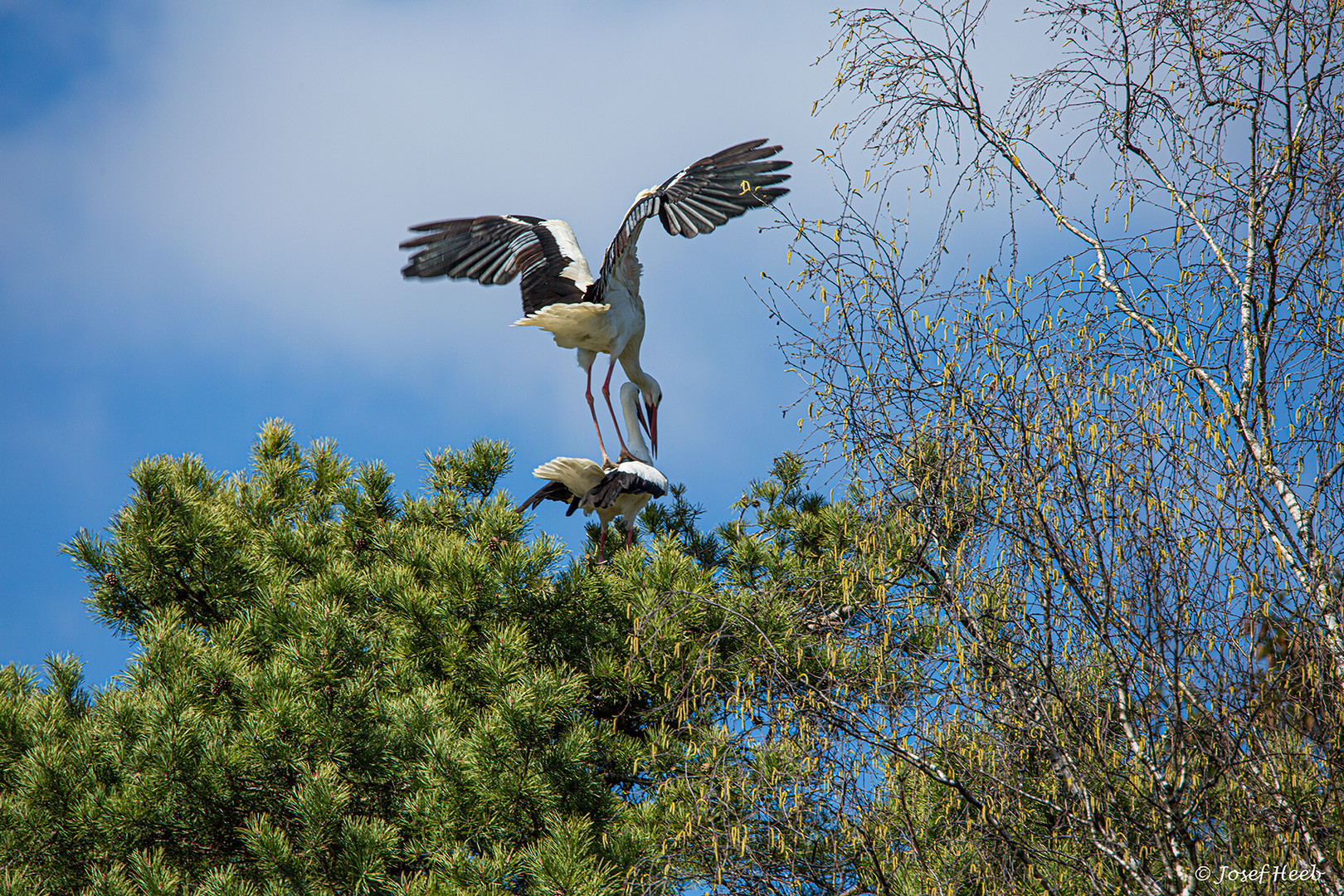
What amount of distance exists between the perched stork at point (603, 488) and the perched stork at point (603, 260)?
0.25 meters

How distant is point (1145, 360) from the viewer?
3.20 m

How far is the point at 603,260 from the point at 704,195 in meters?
0.70

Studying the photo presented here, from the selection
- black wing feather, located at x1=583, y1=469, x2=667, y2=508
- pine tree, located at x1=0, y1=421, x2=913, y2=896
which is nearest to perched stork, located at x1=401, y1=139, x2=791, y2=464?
black wing feather, located at x1=583, y1=469, x2=667, y2=508

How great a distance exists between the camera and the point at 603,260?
6395mm

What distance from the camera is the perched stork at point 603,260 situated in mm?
6172

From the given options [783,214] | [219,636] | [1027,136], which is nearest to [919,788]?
[783,214]

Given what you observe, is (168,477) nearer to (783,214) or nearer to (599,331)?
(599,331)

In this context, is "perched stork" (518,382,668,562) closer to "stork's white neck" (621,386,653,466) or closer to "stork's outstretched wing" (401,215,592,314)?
"stork's white neck" (621,386,653,466)

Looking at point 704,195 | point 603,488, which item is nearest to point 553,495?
point 603,488

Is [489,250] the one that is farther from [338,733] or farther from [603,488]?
[338,733]

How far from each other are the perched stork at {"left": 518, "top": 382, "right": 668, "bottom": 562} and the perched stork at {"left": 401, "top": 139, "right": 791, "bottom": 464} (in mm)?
252

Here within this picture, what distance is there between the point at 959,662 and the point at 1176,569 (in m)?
0.61

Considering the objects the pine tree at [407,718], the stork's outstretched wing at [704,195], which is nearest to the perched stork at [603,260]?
the stork's outstretched wing at [704,195]

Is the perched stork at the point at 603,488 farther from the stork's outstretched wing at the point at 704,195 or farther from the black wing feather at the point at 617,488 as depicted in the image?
the stork's outstretched wing at the point at 704,195
